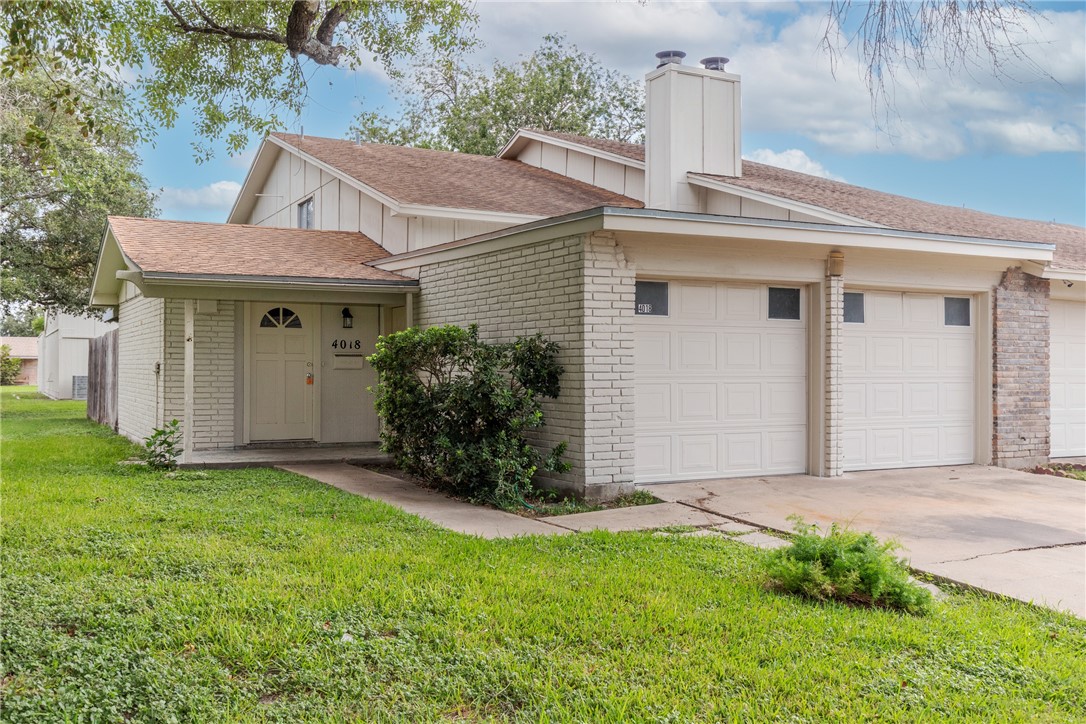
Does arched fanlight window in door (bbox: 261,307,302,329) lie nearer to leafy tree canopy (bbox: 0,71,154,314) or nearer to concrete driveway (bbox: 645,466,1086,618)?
concrete driveway (bbox: 645,466,1086,618)

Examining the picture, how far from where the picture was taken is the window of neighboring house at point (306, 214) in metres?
16.7

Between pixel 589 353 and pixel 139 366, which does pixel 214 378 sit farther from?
pixel 589 353

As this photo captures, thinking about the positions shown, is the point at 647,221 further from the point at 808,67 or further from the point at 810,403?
the point at 808,67

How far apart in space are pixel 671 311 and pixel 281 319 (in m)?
6.44

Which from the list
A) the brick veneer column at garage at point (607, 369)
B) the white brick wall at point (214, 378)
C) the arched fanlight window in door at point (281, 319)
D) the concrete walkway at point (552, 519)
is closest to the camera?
the concrete walkway at point (552, 519)

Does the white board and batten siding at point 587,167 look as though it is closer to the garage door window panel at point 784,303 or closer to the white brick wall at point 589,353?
the garage door window panel at point 784,303

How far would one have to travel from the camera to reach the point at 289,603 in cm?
486

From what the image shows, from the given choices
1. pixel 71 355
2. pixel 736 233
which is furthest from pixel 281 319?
pixel 71 355

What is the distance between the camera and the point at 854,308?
1030 cm

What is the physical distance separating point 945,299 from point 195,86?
44.6 ft

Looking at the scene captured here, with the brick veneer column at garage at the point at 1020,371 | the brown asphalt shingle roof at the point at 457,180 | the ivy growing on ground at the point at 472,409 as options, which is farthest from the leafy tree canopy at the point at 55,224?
the brick veneer column at garage at the point at 1020,371

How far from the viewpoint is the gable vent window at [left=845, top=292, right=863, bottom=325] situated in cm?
1025

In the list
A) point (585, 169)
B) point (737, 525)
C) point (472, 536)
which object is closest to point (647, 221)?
point (737, 525)

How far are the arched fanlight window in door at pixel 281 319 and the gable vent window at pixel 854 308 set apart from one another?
25.5 feet
